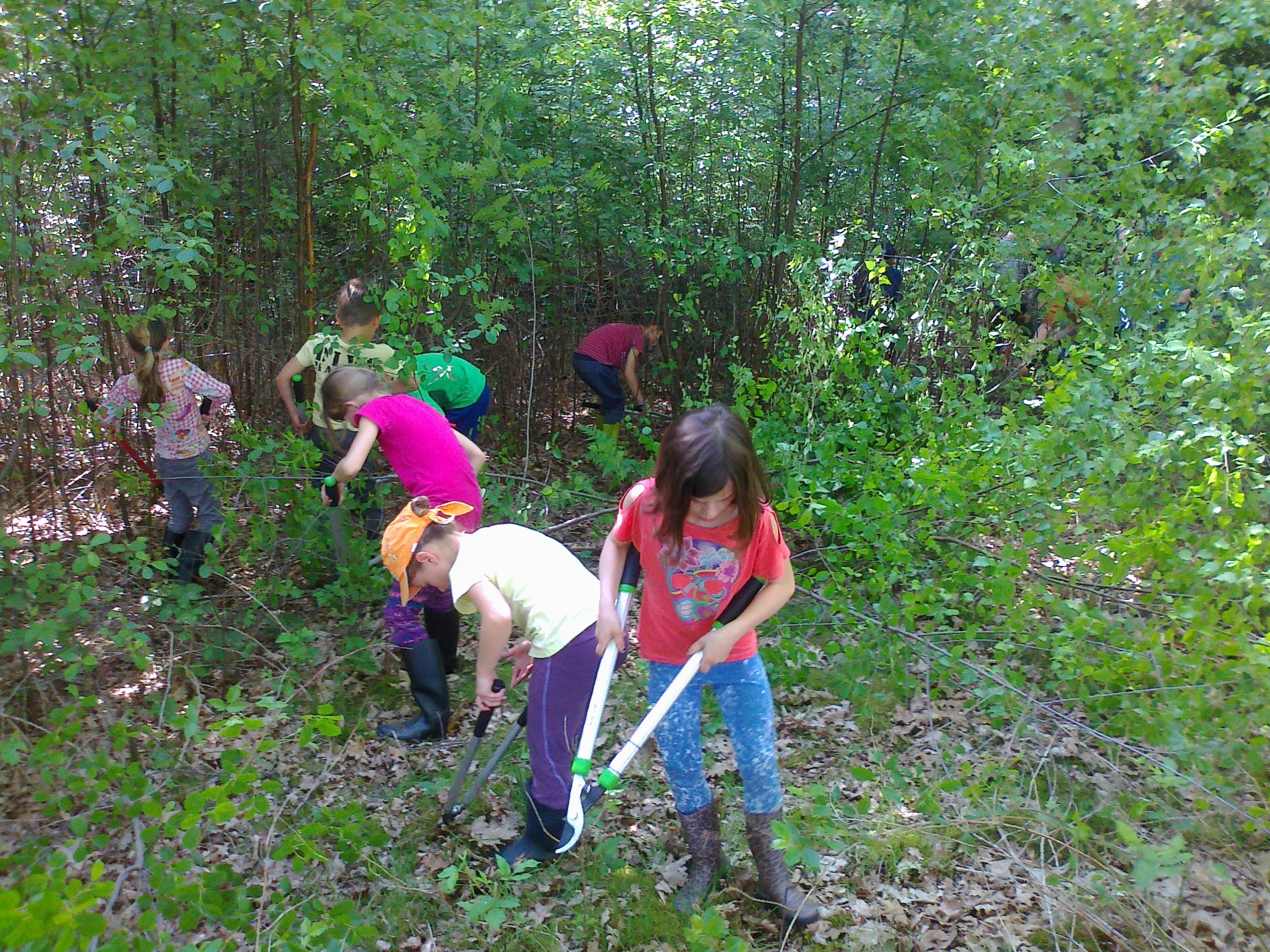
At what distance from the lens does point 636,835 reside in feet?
11.9

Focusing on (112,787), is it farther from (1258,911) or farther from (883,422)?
(883,422)

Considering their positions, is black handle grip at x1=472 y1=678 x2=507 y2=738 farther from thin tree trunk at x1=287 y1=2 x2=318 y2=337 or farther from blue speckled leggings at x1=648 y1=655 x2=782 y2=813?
thin tree trunk at x1=287 y1=2 x2=318 y2=337

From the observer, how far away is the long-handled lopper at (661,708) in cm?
248

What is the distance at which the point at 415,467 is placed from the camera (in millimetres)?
4016

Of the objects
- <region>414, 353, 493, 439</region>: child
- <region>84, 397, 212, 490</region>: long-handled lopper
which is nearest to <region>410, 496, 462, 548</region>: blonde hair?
<region>414, 353, 493, 439</region>: child

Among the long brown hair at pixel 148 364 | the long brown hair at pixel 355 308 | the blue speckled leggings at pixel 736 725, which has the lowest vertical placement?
the blue speckled leggings at pixel 736 725

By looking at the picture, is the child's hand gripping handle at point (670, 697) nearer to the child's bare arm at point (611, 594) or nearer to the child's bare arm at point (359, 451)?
the child's bare arm at point (611, 594)

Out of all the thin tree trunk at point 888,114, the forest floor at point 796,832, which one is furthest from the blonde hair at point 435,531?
the thin tree trunk at point 888,114

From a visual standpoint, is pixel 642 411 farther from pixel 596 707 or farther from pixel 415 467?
pixel 596 707

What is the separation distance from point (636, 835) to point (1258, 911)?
2097 millimetres

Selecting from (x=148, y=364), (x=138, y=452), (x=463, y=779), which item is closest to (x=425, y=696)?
(x=463, y=779)

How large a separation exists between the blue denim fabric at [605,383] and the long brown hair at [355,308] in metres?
2.96

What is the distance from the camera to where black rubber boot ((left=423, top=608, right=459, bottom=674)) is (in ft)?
14.0

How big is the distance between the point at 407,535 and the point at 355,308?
1892 mm
